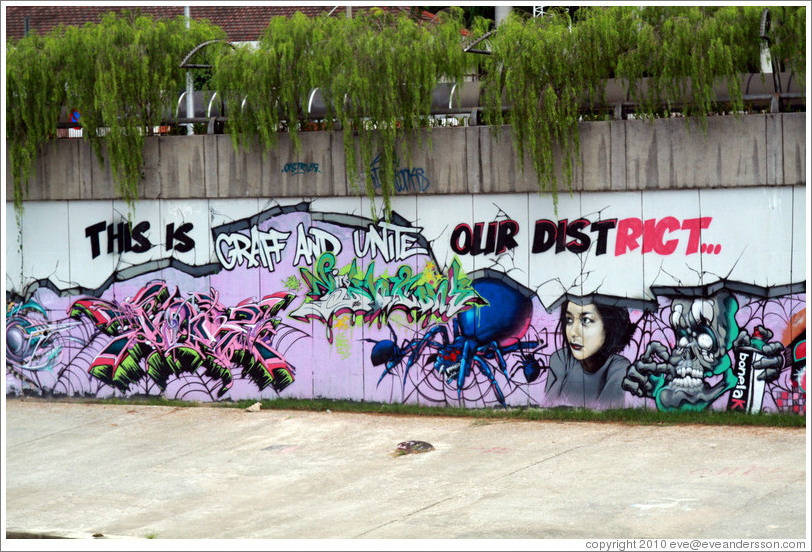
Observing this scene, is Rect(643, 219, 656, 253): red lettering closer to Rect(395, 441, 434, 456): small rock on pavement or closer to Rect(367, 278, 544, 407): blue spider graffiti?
Rect(367, 278, 544, 407): blue spider graffiti

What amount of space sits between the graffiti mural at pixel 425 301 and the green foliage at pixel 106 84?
2.69 ft

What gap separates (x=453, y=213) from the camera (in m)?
13.0

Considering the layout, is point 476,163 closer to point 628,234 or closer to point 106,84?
point 628,234

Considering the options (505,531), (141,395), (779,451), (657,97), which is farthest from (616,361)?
(141,395)

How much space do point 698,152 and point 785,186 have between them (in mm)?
1046

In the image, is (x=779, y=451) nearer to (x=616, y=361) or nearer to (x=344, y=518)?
(x=616, y=361)

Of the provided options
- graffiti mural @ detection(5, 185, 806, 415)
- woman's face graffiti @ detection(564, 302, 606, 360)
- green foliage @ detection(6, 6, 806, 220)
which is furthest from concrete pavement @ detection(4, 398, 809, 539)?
green foliage @ detection(6, 6, 806, 220)

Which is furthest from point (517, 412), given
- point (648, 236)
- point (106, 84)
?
point (106, 84)

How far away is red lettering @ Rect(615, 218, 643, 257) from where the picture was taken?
12312mm

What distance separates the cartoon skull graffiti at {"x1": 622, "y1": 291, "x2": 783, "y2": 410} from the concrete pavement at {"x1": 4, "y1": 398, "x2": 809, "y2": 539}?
0.51 meters

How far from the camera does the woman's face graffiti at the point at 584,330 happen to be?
1252 centimetres

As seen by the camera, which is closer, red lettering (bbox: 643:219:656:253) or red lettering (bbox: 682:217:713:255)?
red lettering (bbox: 682:217:713:255)

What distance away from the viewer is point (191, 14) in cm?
2991

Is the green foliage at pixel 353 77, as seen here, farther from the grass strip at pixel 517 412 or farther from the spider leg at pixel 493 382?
the grass strip at pixel 517 412
